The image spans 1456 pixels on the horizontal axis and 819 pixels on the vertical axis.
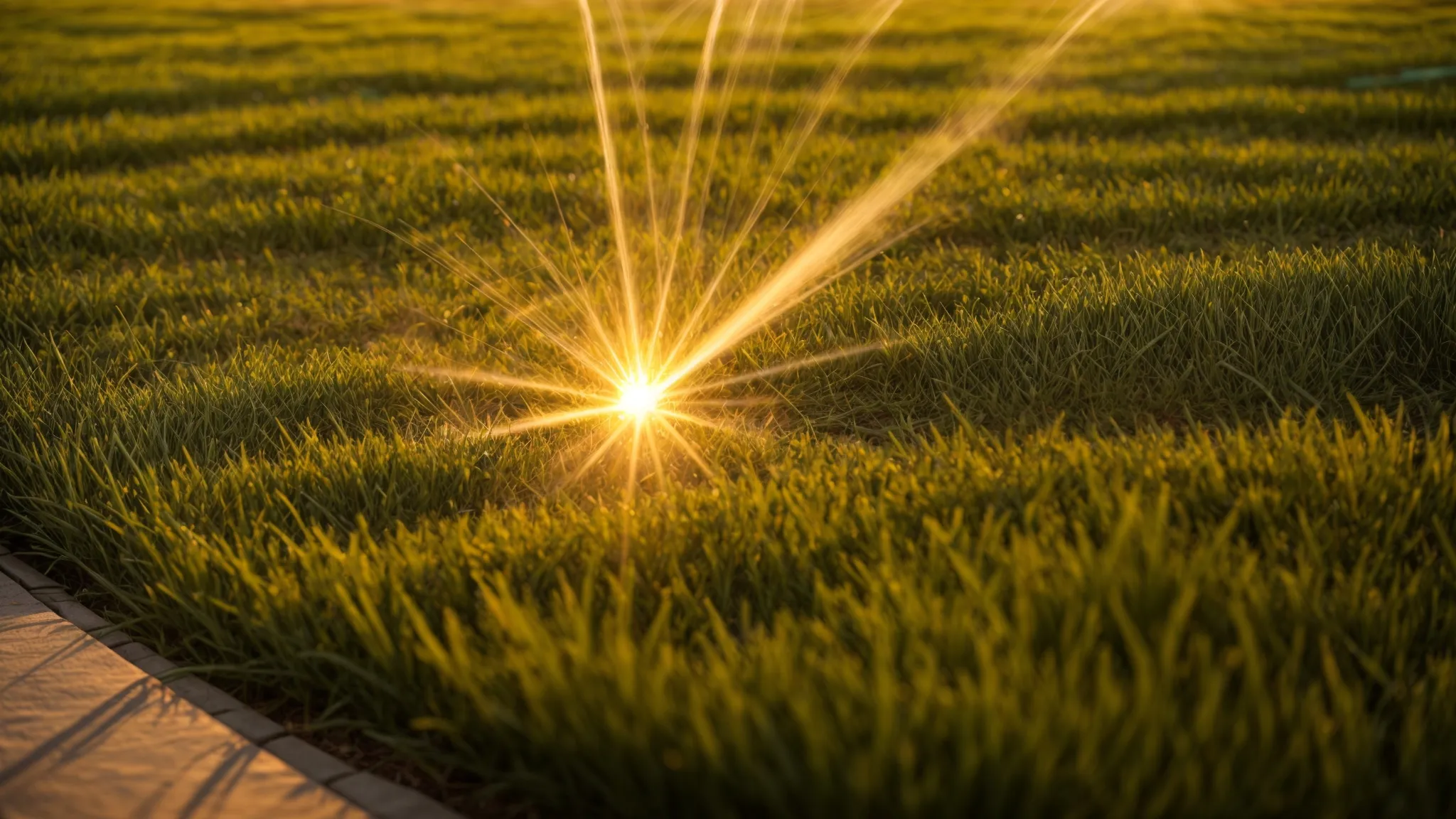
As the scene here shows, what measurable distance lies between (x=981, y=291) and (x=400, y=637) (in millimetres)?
2719

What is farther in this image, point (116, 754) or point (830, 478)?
point (830, 478)

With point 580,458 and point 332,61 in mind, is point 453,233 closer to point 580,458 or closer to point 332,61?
point 580,458

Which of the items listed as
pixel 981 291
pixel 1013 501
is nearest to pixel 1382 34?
pixel 981 291

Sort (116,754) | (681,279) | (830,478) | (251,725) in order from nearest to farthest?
1. (116,754)
2. (251,725)
3. (830,478)
4. (681,279)

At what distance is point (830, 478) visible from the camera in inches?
97.6

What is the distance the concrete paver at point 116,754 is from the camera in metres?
1.68

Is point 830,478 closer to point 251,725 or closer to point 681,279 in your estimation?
point 251,725

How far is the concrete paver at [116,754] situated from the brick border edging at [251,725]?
36 millimetres

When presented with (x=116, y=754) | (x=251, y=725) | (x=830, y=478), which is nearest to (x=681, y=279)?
(x=830, y=478)

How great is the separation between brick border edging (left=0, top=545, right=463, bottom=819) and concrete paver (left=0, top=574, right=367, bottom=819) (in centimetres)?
4

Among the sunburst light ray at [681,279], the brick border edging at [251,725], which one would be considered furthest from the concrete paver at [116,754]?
the sunburst light ray at [681,279]

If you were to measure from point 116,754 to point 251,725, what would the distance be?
231 mm

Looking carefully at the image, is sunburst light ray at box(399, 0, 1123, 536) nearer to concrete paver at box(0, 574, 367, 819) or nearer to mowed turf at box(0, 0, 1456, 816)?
mowed turf at box(0, 0, 1456, 816)

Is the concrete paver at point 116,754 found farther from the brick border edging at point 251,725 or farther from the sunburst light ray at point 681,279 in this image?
the sunburst light ray at point 681,279
